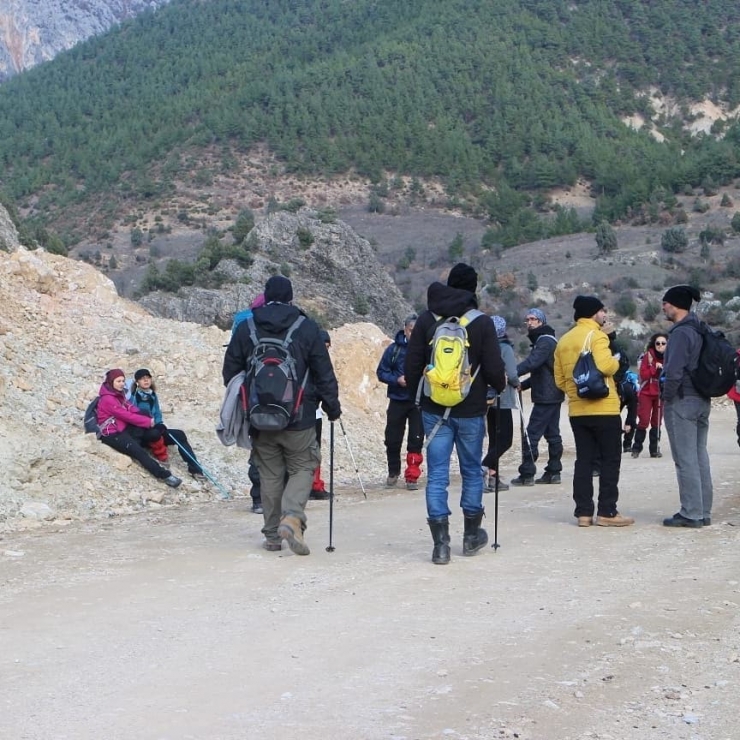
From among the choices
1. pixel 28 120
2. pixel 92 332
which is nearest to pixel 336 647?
pixel 92 332

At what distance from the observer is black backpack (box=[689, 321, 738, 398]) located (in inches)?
339

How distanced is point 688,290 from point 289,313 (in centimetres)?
312

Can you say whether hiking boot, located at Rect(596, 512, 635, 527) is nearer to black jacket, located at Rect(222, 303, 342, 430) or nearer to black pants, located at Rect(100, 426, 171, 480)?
black jacket, located at Rect(222, 303, 342, 430)

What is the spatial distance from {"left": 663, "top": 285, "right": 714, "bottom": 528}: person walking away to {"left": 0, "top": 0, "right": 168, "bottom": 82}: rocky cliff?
16690 cm

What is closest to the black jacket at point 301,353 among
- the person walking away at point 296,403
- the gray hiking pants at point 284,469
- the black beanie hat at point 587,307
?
the person walking away at point 296,403

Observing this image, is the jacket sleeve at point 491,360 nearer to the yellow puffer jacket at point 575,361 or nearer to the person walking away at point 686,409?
the yellow puffer jacket at point 575,361

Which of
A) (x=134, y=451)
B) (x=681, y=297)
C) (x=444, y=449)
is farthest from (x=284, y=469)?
(x=134, y=451)

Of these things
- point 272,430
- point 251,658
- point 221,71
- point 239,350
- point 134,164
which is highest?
point 221,71

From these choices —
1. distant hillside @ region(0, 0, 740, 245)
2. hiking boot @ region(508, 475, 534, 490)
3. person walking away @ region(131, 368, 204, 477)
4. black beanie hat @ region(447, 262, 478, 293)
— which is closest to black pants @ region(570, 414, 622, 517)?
black beanie hat @ region(447, 262, 478, 293)

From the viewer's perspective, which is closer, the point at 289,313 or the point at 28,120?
the point at 289,313

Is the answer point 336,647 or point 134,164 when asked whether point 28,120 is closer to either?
point 134,164

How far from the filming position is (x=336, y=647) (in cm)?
572

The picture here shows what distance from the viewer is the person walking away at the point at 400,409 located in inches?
462

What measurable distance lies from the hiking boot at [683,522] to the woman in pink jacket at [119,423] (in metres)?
4.99
